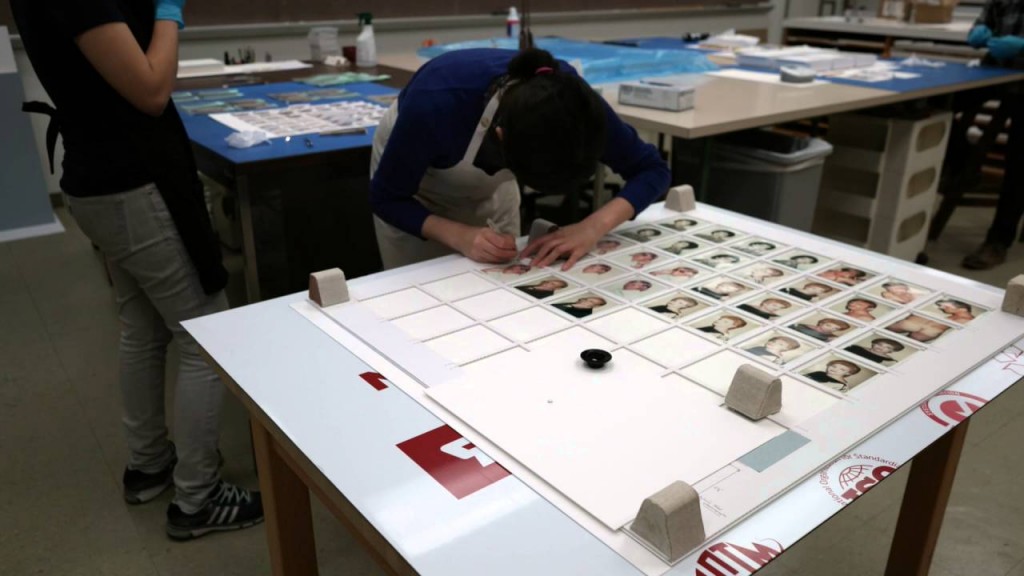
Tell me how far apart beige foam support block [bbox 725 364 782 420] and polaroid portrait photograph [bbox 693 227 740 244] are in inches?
24.7

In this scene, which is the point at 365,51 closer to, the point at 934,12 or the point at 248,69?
the point at 248,69

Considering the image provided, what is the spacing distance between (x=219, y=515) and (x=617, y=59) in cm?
235

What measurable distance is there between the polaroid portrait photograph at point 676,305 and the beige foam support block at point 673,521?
480mm

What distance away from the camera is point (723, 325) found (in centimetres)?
109

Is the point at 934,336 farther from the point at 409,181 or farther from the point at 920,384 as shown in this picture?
the point at 409,181

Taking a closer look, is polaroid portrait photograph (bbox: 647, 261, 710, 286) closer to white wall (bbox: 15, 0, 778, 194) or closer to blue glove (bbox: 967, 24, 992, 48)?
white wall (bbox: 15, 0, 778, 194)

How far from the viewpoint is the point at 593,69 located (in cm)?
293

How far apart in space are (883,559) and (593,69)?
6.57 feet

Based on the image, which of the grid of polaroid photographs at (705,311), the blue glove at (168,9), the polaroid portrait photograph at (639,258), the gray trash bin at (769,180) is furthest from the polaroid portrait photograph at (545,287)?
the gray trash bin at (769,180)

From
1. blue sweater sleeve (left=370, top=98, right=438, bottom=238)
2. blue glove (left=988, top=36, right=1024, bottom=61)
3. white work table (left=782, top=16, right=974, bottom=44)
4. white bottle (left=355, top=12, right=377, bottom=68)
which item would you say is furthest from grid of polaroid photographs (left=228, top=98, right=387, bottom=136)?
white work table (left=782, top=16, right=974, bottom=44)

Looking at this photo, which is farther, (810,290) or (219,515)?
(219,515)

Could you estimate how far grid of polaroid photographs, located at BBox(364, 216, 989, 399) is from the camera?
1.00m

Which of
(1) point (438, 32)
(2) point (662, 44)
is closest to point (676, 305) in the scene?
(2) point (662, 44)

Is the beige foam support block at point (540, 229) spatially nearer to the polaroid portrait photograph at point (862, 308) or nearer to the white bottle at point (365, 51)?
the polaroid portrait photograph at point (862, 308)
